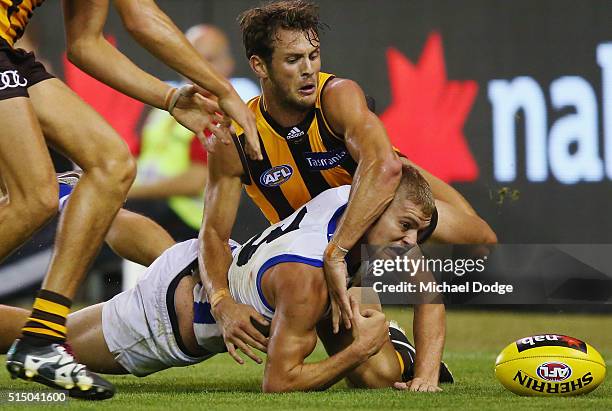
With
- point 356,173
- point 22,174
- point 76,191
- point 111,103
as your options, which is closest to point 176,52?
point 76,191

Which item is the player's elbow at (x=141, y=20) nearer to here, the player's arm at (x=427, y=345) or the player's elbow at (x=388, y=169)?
the player's elbow at (x=388, y=169)

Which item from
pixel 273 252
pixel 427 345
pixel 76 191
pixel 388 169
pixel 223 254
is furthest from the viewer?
pixel 223 254

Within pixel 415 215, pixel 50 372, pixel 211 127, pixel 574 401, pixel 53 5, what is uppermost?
pixel 53 5

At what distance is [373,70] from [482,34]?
83cm

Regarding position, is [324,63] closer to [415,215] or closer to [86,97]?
[86,97]

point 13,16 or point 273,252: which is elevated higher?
point 13,16

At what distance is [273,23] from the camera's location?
538 centimetres

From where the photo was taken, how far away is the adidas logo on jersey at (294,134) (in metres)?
5.24

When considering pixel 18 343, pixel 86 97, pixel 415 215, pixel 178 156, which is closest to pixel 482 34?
pixel 178 156

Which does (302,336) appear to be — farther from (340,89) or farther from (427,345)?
(340,89)

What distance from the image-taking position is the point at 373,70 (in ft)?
28.0

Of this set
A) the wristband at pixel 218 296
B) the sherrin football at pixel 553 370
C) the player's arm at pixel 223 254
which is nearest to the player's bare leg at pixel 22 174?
the player's arm at pixel 223 254

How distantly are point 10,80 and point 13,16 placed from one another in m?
0.28

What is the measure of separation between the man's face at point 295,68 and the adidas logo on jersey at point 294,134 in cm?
10
